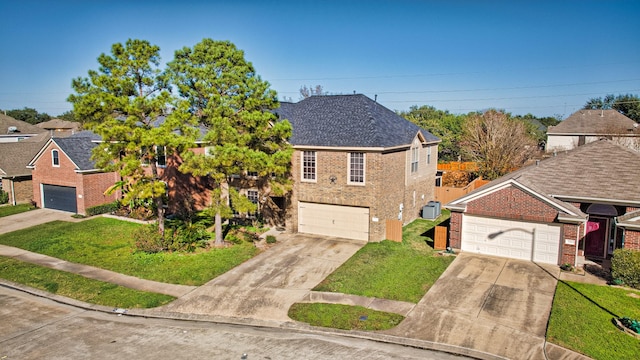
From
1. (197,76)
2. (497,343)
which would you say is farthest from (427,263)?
(197,76)

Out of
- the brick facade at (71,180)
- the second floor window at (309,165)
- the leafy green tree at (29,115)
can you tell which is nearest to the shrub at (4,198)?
the brick facade at (71,180)

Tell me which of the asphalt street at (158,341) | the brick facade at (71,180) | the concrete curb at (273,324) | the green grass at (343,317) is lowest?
the asphalt street at (158,341)

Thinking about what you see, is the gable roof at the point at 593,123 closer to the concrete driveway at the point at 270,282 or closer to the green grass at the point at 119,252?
the concrete driveway at the point at 270,282

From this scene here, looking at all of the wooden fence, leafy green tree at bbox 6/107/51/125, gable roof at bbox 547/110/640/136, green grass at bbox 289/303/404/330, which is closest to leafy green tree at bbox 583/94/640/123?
gable roof at bbox 547/110/640/136

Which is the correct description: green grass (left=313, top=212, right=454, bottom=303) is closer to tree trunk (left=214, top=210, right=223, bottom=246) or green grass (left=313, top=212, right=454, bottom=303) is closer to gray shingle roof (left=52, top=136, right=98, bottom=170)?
tree trunk (left=214, top=210, right=223, bottom=246)

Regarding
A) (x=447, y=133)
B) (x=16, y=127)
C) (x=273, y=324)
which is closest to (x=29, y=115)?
(x=16, y=127)
